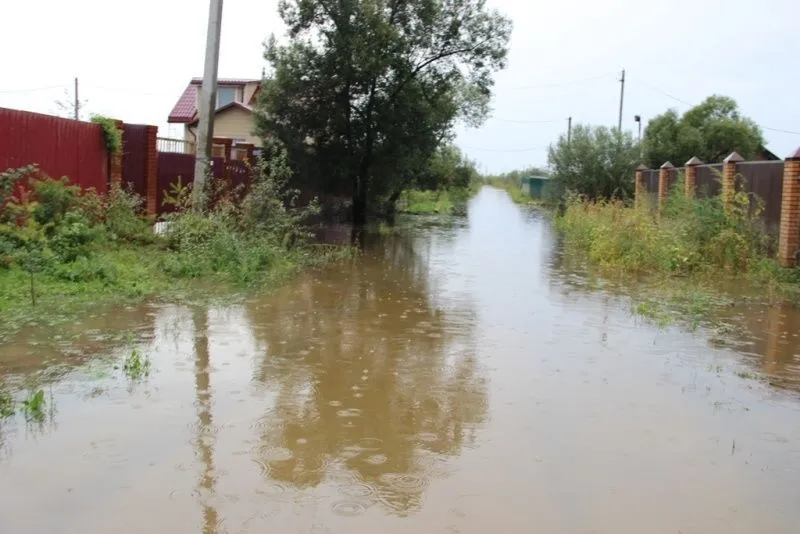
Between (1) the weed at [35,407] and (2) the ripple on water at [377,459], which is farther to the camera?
(1) the weed at [35,407]

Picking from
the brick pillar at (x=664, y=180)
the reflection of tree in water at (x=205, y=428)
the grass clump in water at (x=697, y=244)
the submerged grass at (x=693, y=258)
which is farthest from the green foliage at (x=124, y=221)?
the brick pillar at (x=664, y=180)

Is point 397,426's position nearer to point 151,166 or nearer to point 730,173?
point 151,166

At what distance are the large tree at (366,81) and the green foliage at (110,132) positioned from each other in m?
9.08

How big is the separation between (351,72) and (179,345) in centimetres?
1650

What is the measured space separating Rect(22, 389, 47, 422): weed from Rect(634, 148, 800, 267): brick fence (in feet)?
38.0

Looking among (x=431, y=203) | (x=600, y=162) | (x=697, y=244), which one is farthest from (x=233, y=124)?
(x=697, y=244)

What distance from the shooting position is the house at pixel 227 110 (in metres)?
33.9

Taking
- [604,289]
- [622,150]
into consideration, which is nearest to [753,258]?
[604,289]

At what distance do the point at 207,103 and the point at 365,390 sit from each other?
924cm

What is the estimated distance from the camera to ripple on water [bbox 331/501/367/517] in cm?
361

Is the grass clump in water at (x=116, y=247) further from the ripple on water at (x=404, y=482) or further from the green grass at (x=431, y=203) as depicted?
the green grass at (x=431, y=203)

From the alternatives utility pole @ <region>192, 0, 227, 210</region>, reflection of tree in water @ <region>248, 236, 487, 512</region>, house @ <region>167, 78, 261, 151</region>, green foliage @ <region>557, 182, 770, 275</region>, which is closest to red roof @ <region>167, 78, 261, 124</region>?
house @ <region>167, 78, 261, 151</region>

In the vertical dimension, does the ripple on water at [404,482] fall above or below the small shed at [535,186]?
below

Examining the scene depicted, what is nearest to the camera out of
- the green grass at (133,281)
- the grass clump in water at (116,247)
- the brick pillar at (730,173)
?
the green grass at (133,281)
